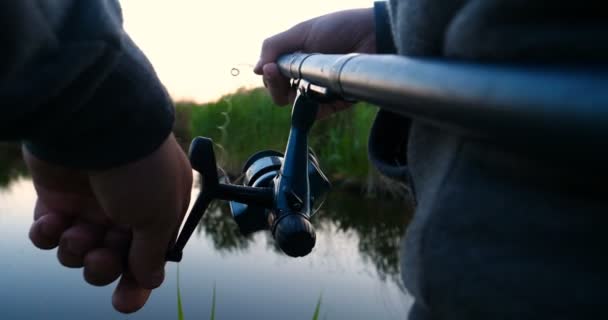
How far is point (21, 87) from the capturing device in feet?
1.25

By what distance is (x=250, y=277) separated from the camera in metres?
2.65

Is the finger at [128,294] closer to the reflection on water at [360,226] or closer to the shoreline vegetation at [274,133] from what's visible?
the shoreline vegetation at [274,133]

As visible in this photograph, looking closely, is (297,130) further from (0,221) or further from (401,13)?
(0,221)

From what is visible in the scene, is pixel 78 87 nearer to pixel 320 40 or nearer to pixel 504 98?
pixel 504 98

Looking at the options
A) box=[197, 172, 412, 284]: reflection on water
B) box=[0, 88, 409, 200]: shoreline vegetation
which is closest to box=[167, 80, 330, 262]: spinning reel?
box=[0, 88, 409, 200]: shoreline vegetation

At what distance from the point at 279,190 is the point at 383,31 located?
0.29m

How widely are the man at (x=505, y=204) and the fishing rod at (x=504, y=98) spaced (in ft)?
0.04

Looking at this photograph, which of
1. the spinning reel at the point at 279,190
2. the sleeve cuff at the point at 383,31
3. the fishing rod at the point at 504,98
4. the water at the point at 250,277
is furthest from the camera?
the water at the point at 250,277

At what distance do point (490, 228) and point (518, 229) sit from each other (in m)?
0.02

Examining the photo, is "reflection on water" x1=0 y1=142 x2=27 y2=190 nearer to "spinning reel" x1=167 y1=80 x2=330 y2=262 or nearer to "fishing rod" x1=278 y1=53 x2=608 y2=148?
Result: "spinning reel" x1=167 y1=80 x2=330 y2=262

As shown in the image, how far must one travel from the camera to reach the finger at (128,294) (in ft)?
1.87

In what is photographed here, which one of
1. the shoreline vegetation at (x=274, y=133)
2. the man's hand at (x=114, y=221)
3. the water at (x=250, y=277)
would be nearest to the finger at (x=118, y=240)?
the man's hand at (x=114, y=221)

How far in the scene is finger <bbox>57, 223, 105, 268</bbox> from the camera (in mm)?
533

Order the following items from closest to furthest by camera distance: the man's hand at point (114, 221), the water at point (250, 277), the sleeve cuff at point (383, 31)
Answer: the man's hand at point (114, 221)
the sleeve cuff at point (383, 31)
the water at point (250, 277)
